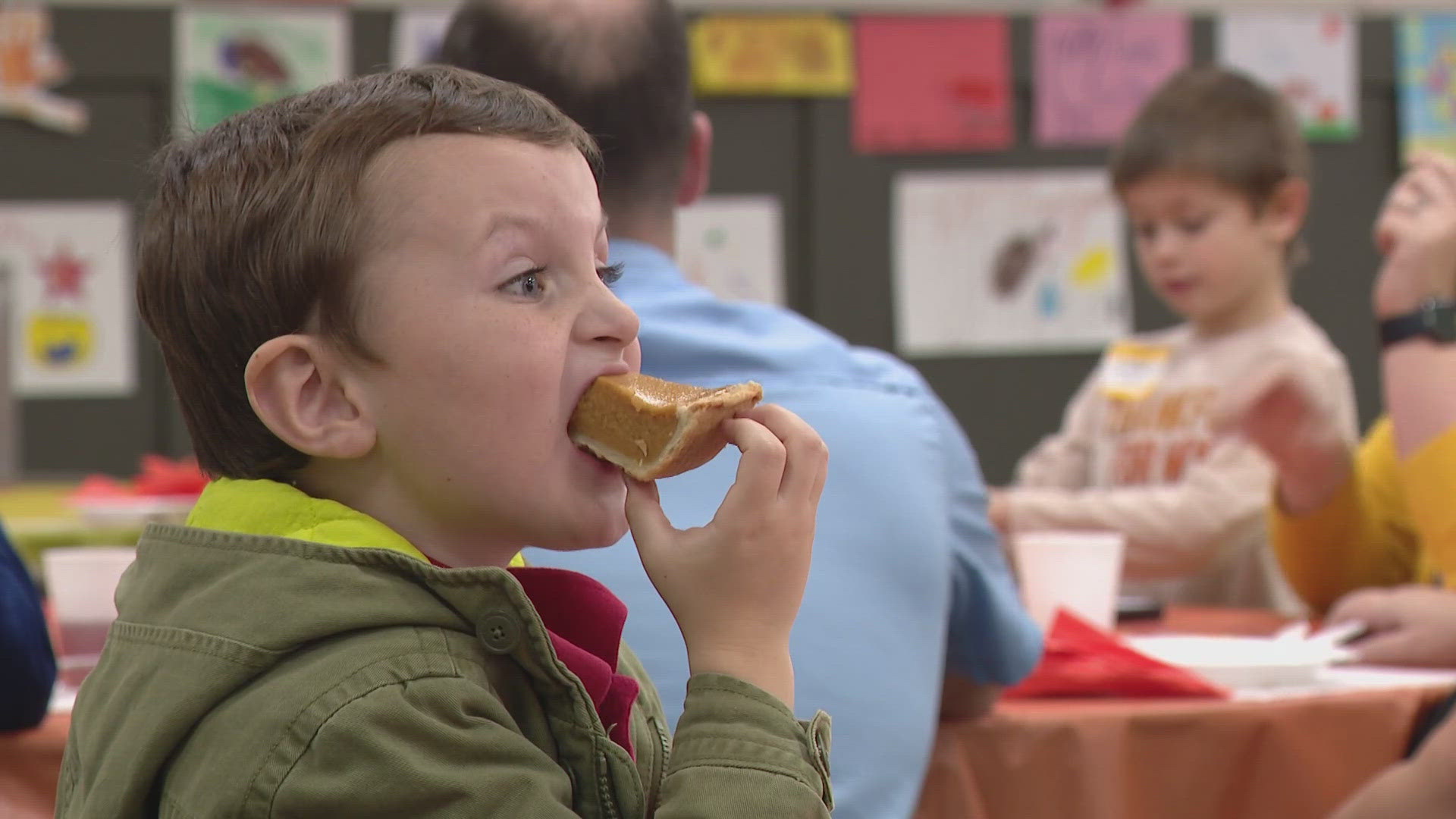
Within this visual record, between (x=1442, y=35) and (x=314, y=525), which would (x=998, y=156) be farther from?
(x=314, y=525)

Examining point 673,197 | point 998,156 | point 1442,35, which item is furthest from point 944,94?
point 673,197

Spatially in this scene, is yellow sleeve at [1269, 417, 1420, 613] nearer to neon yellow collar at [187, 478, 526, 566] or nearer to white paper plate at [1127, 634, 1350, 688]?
white paper plate at [1127, 634, 1350, 688]

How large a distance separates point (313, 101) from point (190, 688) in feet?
1.03

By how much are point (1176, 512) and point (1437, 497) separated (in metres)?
0.58

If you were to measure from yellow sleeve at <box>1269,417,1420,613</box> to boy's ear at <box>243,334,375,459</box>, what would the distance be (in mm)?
1595

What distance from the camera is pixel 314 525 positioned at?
78 cm

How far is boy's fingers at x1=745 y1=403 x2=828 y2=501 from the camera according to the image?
0.82 metres

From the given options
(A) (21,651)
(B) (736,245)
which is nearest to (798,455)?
(A) (21,651)

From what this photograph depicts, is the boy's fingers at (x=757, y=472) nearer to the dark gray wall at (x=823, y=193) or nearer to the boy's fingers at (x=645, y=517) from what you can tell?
the boy's fingers at (x=645, y=517)

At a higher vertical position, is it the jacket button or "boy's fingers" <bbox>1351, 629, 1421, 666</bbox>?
the jacket button

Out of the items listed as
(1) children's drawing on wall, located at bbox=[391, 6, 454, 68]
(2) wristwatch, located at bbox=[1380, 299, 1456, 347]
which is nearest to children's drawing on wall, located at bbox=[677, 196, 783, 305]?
(1) children's drawing on wall, located at bbox=[391, 6, 454, 68]

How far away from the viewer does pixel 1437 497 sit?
5.98 feet

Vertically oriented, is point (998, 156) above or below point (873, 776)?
above

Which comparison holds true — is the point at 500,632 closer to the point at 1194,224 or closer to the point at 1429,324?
the point at 1429,324
